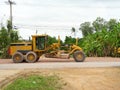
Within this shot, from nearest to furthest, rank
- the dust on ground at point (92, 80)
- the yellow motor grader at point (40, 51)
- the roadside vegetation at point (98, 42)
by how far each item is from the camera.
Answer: the dust on ground at point (92, 80), the yellow motor grader at point (40, 51), the roadside vegetation at point (98, 42)

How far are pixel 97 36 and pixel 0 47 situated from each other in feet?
36.0

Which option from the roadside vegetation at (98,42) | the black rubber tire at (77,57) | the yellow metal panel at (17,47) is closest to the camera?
the black rubber tire at (77,57)

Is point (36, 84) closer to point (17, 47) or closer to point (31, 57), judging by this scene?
point (31, 57)

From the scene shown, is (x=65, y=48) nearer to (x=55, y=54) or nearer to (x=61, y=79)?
(x=55, y=54)

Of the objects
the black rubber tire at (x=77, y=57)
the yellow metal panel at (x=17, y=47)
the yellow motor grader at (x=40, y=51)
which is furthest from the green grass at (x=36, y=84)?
the yellow metal panel at (x=17, y=47)

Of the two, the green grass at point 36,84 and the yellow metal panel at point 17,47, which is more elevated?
the yellow metal panel at point 17,47

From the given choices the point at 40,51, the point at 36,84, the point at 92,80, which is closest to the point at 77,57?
the point at 40,51

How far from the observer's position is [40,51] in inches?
1411

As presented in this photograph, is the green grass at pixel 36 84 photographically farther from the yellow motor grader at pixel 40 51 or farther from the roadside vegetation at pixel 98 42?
the roadside vegetation at pixel 98 42

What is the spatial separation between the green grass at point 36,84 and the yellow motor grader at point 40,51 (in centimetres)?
1506

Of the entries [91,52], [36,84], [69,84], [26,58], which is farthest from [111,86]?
[91,52]

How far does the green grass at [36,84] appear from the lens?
1617cm

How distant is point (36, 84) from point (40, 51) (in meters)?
18.7

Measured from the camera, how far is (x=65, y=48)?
36.6m
